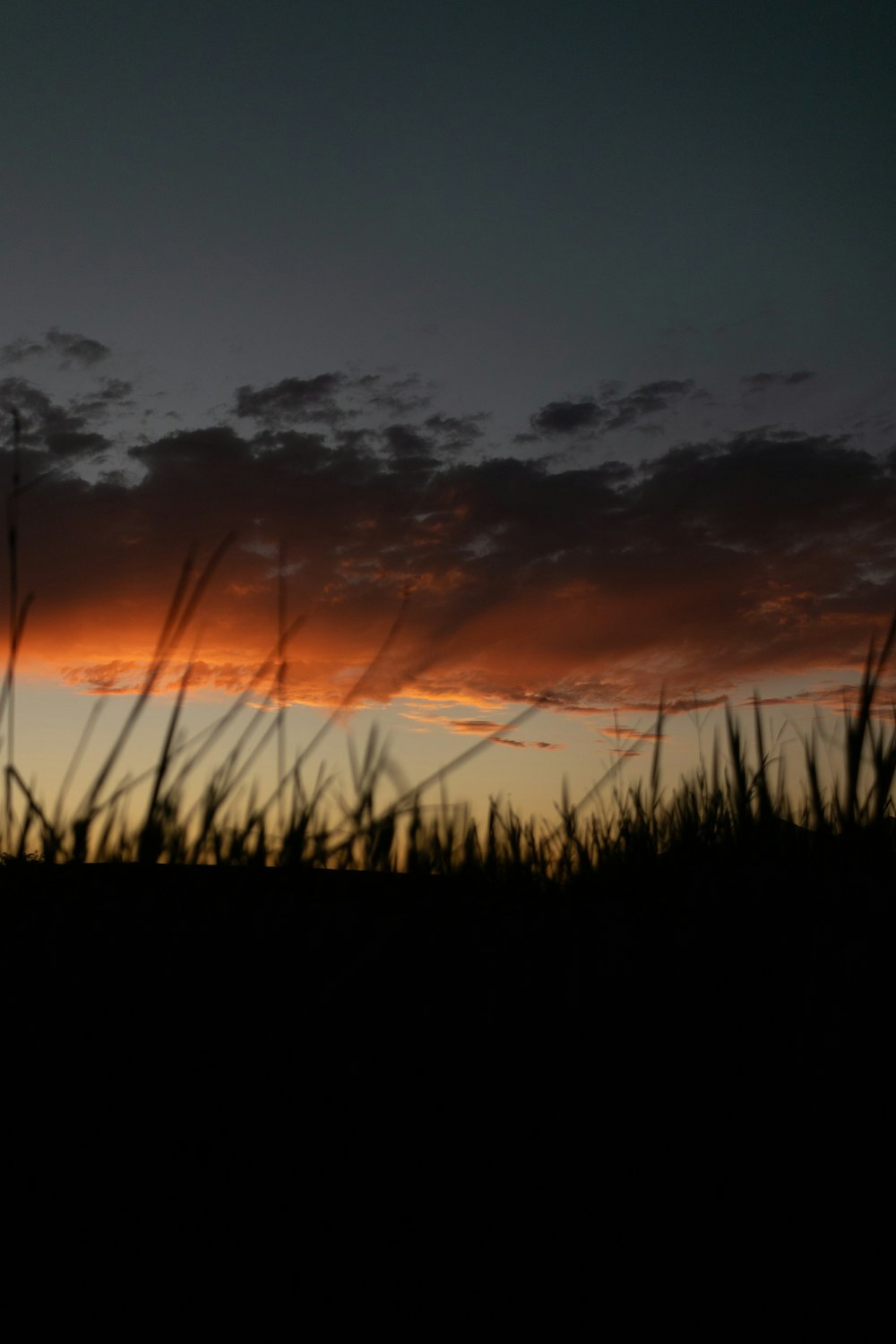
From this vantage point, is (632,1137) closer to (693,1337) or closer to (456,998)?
(693,1337)

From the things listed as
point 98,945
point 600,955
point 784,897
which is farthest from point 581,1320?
point 784,897

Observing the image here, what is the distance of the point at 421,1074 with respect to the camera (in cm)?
125

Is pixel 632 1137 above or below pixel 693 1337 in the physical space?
above

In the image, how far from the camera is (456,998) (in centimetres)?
145

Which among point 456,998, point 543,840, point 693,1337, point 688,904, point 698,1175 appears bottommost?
point 693,1337

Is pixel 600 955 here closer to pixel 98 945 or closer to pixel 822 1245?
pixel 822 1245

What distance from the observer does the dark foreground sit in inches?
41.6

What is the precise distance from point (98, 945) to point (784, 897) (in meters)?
1.20

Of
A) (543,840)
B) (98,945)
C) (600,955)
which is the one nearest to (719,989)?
(600,955)

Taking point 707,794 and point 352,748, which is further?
point 707,794

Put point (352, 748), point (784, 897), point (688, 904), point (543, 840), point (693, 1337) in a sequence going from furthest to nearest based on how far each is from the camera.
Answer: point (543, 840)
point (352, 748)
point (688, 904)
point (784, 897)
point (693, 1337)

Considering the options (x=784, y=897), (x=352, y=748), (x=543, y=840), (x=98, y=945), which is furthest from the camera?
(x=543, y=840)

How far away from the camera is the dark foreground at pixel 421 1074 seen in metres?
1.06

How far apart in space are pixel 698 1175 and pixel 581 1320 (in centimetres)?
21
